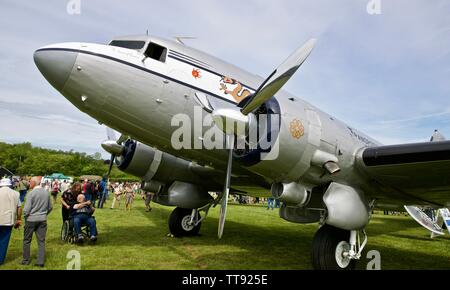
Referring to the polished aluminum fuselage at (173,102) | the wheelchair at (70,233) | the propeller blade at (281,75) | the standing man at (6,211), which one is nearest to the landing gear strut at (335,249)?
the polished aluminum fuselage at (173,102)

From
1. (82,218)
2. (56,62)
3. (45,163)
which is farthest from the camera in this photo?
(45,163)

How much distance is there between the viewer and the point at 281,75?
5.22 metres

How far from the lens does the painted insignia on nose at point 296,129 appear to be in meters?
5.90

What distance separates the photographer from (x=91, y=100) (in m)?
5.86

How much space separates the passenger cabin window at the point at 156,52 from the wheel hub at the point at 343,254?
4.94 meters

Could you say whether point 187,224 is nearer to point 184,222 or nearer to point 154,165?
point 184,222

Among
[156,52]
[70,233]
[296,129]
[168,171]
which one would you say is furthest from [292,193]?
[70,233]

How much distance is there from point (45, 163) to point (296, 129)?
110773mm

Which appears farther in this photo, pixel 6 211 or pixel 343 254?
pixel 343 254

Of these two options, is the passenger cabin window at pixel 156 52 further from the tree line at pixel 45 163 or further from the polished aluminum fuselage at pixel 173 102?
the tree line at pixel 45 163

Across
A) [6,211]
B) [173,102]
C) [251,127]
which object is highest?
[173,102]

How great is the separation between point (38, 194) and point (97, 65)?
290 centimetres

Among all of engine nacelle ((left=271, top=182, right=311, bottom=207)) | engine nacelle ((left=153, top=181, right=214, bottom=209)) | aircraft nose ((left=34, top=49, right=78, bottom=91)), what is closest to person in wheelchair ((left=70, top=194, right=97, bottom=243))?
engine nacelle ((left=153, top=181, right=214, bottom=209))
